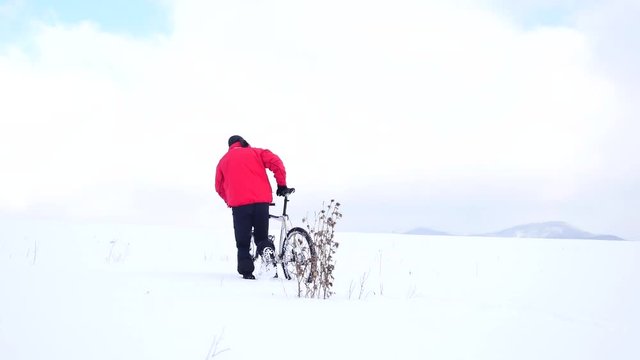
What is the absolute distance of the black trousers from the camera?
7055 mm

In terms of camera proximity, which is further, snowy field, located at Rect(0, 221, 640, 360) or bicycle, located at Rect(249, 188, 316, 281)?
bicycle, located at Rect(249, 188, 316, 281)

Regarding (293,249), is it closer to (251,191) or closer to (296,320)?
(251,191)

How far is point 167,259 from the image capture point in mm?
9680

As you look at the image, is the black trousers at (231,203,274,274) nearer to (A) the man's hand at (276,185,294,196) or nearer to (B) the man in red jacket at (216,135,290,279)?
(B) the man in red jacket at (216,135,290,279)

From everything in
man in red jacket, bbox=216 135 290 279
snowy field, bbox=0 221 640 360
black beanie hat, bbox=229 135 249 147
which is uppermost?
black beanie hat, bbox=229 135 249 147

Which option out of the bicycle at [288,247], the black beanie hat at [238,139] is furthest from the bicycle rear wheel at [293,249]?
the black beanie hat at [238,139]

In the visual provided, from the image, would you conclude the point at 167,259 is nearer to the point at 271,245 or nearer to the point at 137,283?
the point at 271,245

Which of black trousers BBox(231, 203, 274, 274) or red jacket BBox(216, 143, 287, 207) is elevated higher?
red jacket BBox(216, 143, 287, 207)

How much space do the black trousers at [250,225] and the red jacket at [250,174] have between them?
3.7 inches

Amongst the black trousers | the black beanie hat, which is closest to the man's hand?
the black trousers

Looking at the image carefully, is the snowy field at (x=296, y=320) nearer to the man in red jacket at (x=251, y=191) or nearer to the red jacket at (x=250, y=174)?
the man in red jacket at (x=251, y=191)

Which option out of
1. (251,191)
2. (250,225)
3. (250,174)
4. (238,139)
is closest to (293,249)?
(250,225)

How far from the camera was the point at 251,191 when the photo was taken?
705 centimetres

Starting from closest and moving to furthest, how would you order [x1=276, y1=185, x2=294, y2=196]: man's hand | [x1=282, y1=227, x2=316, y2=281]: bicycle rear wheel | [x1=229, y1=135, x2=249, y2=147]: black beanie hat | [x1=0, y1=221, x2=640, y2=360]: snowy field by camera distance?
[x1=0, y1=221, x2=640, y2=360]: snowy field, [x1=282, y1=227, x2=316, y2=281]: bicycle rear wheel, [x1=276, y1=185, x2=294, y2=196]: man's hand, [x1=229, y1=135, x2=249, y2=147]: black beanie hat
